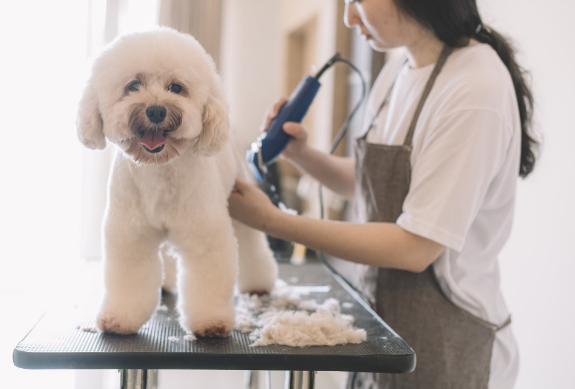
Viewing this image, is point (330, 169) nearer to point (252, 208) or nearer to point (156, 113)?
point (252, 208)

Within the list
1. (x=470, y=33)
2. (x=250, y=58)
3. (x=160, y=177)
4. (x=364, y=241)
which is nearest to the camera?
(x=160, y=177)

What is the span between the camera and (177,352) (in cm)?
79

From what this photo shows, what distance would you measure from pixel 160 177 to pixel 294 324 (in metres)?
0.35

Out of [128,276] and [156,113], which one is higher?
[156,113]

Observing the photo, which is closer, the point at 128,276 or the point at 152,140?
the point at 152,140

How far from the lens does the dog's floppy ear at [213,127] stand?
83cm

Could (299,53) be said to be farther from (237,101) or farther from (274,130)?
(274,130)

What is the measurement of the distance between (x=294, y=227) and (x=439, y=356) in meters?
0.42

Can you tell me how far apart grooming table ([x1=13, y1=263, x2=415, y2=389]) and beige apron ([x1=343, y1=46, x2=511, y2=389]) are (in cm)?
18

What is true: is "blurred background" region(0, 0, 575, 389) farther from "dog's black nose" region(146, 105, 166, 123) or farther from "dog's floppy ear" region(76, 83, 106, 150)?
"dog's black nose" region(146, 105, 166, 123)

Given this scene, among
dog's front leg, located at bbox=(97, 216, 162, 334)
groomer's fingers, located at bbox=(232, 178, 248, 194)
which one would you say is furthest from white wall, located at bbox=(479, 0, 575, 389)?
dog's front leg, located at bbox=(97, 216, 162, 334)

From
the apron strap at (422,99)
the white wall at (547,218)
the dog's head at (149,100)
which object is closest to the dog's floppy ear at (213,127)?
the dog's head at (149,100)

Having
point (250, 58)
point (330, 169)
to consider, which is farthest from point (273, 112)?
point (250, 58)

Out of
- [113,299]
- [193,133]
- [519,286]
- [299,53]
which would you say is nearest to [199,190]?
[193,133]
